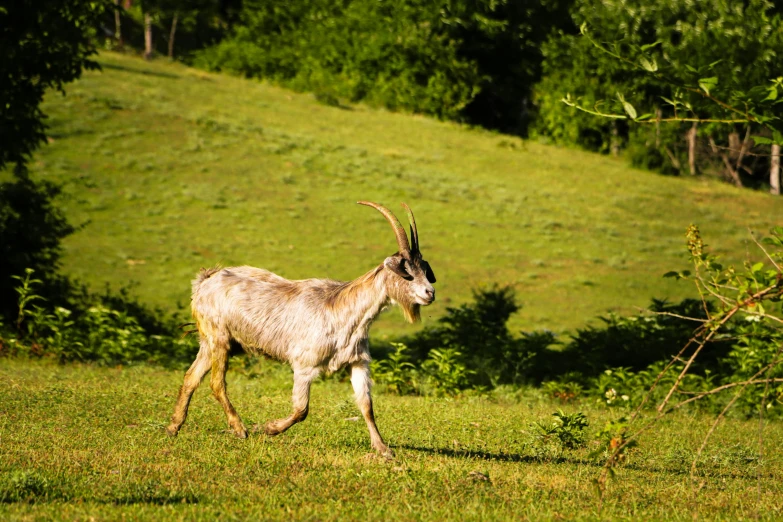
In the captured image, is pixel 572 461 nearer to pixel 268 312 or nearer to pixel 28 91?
pixel 268 312

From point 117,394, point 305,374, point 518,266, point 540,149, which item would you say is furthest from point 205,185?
point 305,374

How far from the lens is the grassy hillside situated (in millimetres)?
27516

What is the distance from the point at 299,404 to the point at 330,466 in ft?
3.47

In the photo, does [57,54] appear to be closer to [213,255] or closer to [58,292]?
[58,292]

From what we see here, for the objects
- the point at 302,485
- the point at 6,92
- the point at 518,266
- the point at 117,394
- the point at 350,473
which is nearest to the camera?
the point at 302,485

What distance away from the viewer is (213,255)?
2812 centimetres

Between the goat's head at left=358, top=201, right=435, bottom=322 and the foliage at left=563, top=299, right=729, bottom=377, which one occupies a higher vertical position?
the goat's head at left=358, top=201, right=435, bottom=322

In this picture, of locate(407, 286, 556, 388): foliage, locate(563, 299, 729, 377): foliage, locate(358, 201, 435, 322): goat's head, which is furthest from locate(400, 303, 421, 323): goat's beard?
locate(563, 299, 729, 377): foliage

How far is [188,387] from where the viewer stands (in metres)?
→ 9.61

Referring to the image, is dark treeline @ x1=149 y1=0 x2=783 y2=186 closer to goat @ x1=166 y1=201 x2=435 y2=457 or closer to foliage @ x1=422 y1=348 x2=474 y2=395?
foliage @ x1=422 y1=348 x2=474 y2=395

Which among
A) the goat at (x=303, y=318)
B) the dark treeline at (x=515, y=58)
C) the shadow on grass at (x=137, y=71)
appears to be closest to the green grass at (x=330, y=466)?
the goat at (x=303, y=318)

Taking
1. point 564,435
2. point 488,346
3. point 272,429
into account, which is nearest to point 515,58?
point 488,346

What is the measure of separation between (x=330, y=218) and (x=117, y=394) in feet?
70.4

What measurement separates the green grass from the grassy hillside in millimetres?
10692
